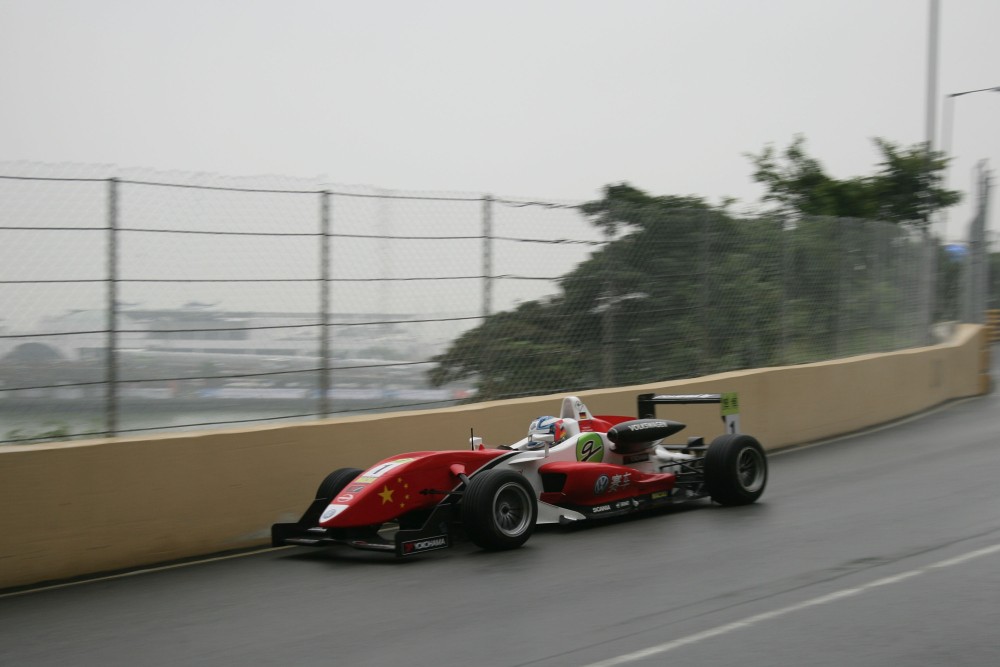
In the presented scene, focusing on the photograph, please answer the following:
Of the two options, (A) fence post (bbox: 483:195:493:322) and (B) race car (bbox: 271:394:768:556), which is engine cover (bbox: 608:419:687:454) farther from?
(A) fence post (bbox: 483:195:493:322)

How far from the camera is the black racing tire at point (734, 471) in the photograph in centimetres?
895

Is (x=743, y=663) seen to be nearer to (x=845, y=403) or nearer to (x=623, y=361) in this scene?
(x=623, y=361)

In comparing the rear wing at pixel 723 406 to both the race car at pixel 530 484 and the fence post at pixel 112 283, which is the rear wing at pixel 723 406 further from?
the fence post at pixel 112 283

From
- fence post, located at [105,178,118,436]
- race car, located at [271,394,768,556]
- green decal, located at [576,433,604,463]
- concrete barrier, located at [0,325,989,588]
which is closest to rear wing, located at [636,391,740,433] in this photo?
race car, located at [271,394,768,556]

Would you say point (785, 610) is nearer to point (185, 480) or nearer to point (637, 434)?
point (637, 434)

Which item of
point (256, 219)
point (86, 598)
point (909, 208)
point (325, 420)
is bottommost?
point (86, 598)

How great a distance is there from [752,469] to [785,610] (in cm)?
370

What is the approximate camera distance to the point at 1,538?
273 inches

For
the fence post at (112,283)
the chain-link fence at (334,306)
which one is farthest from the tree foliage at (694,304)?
the fence post at (112,283)

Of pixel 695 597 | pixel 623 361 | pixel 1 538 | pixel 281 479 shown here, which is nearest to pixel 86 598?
pixel 1 538

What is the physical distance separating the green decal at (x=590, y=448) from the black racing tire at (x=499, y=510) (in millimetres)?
912

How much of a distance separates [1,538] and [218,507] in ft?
4.91

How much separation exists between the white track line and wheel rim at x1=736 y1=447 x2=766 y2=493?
7.85 feet

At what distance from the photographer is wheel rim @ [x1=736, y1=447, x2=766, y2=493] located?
9203 mm
